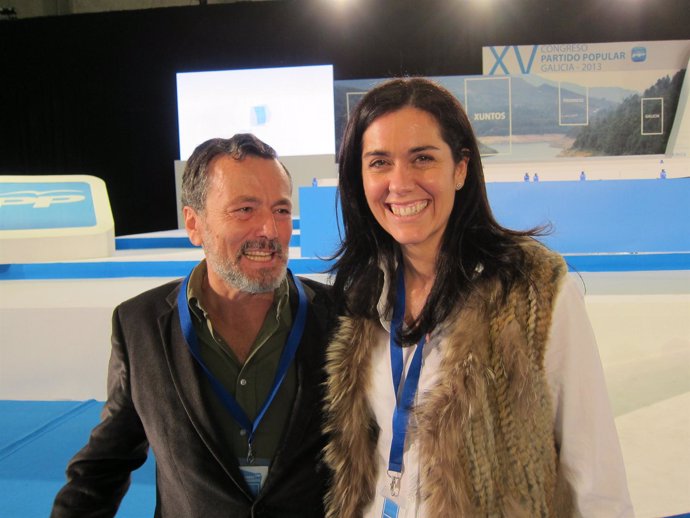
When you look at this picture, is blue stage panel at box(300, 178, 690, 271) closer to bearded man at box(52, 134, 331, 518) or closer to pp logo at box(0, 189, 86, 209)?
bearded man at box(52, 134, 331, 518)

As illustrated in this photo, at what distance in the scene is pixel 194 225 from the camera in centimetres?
144

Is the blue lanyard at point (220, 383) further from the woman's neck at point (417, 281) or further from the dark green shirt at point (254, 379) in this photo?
the woman's neck at point (417, 281)

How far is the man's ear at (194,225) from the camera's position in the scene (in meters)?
1.42

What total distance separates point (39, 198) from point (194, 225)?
305 centimetres

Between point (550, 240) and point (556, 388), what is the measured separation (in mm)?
2189

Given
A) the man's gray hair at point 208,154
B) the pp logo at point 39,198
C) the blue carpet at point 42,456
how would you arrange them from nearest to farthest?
the man's gray hair at point 208,154 < the blue carpet at point 42,456 < the pp logo at point 39,198

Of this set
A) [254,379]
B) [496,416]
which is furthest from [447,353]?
[254,379]

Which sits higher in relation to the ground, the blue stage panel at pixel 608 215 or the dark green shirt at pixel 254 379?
the blue stage panel at pixel 608 215

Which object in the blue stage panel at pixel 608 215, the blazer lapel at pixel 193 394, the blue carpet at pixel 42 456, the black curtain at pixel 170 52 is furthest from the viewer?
the black curtain at pixel 170 52

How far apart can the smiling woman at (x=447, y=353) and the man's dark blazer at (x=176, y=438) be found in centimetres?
7

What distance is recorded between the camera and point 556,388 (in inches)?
43.6

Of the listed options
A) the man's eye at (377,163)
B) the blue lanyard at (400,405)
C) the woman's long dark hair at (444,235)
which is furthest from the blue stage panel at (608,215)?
the blue lanyard at (400,405)

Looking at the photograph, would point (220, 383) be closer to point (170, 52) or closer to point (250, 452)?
point (250, 452)

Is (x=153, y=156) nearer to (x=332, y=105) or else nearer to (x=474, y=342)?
(x=332, y=105)
